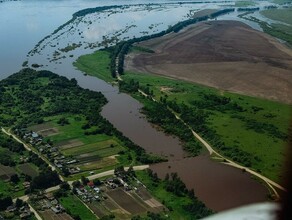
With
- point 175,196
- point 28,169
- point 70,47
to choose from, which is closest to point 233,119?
point 175,196

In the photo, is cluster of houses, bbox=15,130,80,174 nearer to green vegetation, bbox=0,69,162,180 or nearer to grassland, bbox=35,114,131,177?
green vegetation, bbox=0,69,162,180

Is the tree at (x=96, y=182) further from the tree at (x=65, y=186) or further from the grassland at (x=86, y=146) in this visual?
the grassland at (x=86, y=146)

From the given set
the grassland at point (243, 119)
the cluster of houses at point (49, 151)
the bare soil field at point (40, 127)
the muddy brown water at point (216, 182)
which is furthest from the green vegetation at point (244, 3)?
the cluster of houses at point (49, 151)

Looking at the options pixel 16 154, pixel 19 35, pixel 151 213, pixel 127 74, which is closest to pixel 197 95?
pixel 127 74

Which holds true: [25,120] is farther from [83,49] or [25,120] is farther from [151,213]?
[83,49]

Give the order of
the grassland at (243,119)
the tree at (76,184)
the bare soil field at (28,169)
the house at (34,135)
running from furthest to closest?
1. the house at (34,135)
2. the grassland at (243,119)
3. the bare soil field at (28,169)
4. the tree at (76,184)

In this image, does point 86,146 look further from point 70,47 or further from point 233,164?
point 70,47

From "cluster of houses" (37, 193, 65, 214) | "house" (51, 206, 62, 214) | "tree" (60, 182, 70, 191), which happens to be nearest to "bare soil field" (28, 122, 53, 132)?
"tree" (60, 182, 70, 191)
